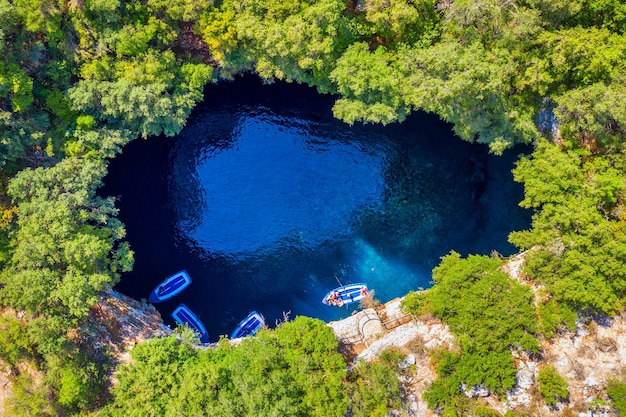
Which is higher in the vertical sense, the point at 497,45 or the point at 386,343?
the point at 497,45

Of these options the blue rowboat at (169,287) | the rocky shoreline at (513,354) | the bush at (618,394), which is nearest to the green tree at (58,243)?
the rocky shoreline at (513,354)

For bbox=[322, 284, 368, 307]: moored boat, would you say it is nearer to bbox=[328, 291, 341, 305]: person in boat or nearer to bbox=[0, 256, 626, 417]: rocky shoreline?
bbox=[328, 291, 341, 305]: person in boat

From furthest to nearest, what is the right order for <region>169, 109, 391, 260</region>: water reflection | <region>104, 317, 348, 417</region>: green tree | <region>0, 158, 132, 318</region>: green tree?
<region>169, 109, 391, 260</region>: water reflection → <region>0, 158, 132, 318</region>: green tree → <region>104, 317, 348, 417</region>: green tree

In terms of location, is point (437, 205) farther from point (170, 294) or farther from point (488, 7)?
point (170, 294)

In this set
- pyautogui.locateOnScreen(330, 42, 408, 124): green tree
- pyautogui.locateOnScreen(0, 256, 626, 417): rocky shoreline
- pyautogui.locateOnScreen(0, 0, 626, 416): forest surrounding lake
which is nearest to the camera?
pyautogui.locateOnScreen(0, 0, 626, 416): forest surrounding lake

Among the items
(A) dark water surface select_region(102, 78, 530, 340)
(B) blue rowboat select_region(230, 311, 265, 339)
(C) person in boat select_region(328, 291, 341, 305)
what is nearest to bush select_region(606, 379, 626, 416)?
(A) dark water surface select_region(102, 78, 530, 340)

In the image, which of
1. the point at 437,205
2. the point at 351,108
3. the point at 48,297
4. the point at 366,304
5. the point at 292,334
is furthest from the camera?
the point at 437,205

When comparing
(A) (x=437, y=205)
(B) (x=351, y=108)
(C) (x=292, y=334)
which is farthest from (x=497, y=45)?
(C) (x=292, y=334)
